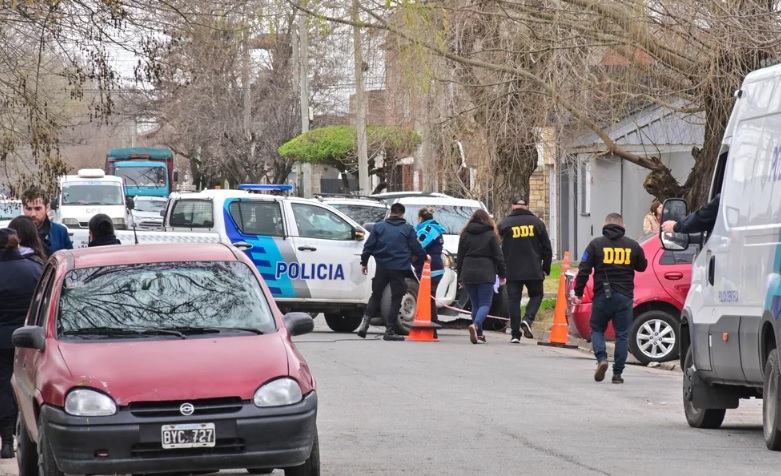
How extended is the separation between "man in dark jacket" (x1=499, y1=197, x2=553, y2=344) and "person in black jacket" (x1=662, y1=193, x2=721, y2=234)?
8508 mm

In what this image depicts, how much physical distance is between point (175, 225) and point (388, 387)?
28.4 feet

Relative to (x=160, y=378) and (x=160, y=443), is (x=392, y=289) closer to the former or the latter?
(x=160, y=378)

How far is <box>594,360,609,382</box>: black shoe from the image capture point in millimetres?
14562

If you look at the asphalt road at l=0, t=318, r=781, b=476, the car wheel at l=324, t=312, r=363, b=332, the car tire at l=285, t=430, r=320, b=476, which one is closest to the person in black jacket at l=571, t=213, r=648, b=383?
the asphalt road at l=0, t=318, r=781, b=476

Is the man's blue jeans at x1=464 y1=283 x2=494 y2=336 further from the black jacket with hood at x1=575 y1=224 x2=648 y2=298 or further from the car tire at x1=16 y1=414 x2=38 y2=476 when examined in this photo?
the car tire at x1=16 y1=414 x2=38 y2=476

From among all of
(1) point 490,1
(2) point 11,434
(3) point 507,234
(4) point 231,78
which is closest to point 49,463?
(2) point 11,434

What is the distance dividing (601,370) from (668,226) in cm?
394

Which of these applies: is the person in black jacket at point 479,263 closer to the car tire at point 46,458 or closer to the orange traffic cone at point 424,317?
the orange traffic cone at point 424,317

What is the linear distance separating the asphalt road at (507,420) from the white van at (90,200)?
2443 centimetres

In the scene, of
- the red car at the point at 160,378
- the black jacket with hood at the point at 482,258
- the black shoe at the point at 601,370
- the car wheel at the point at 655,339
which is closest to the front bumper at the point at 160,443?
the red car at the point at 160,378

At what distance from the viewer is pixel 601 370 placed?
48.0 feet

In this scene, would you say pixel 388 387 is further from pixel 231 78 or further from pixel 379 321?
pixel 231 78

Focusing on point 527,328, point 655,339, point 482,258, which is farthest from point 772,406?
point 527,328

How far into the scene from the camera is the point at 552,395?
13516mm
